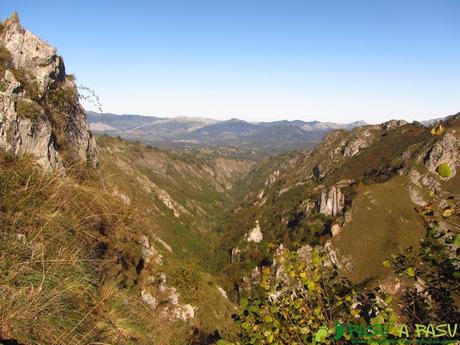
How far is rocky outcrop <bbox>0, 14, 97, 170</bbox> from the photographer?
65.1 feet

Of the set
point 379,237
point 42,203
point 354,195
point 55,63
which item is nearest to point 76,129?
point 55,63

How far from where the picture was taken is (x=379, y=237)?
415 feet

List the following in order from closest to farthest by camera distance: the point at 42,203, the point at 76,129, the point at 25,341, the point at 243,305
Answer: the point at 25,341 → the point at 243,305 → the point at 42,203 → the point at 76,129

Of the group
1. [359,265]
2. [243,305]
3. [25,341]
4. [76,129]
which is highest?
[76,129]

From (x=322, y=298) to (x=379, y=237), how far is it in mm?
134461

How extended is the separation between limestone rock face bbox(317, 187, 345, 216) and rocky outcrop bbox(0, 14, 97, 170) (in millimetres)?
148443

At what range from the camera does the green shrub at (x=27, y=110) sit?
72.9 feet

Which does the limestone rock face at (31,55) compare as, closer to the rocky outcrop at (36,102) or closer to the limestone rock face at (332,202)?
the rocky outcrop at (36,102)

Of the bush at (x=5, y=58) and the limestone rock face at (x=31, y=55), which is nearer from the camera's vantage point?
the bush at (x=5, y=58)

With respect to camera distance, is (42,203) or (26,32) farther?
(26,32)

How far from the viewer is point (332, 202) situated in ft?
563

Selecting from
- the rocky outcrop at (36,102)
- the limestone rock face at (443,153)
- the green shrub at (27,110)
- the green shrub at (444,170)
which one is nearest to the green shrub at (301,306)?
the green shrub at (444,170)

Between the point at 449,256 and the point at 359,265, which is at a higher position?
the point at 449,256

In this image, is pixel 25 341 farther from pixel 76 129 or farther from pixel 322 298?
pixel 76 129
